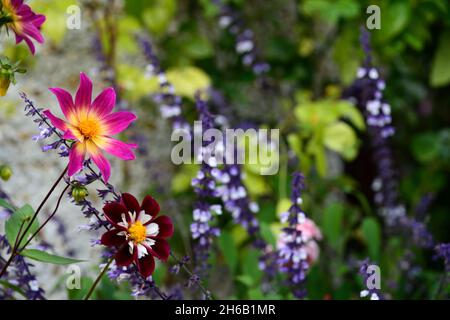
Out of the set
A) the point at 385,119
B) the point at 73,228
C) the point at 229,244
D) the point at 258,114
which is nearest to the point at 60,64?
the point at 73,228

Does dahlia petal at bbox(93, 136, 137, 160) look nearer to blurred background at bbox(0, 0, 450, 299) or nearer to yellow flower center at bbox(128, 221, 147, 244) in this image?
yellow flower center at bbox(128, 221, 147, 244)

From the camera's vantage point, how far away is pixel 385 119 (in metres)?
1.55

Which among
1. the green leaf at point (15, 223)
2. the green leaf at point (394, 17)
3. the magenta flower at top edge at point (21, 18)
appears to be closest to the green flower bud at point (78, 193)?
the green leaf at point (15, 223)

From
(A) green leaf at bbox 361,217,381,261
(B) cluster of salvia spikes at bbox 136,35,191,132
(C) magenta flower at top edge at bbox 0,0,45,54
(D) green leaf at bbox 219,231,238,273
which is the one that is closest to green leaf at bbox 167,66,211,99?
(B) cluster of salvia spikes at bbox 136,35,191,132

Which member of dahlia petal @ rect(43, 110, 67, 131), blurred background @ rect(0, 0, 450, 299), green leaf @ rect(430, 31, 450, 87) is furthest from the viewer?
green leaf @ rect(430, 31, 450, 87)

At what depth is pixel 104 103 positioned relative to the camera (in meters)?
0.96

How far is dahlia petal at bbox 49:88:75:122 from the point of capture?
0.91 m

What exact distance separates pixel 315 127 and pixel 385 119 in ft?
1.73

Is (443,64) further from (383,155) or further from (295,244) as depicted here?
(295,244)

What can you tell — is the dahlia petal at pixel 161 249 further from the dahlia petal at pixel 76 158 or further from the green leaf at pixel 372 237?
the green leaf at pixel 372 237

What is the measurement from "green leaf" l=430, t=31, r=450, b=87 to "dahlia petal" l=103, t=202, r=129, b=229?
1574mm

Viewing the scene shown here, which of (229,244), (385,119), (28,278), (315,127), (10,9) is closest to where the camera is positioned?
(10,9)

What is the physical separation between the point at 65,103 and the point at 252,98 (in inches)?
60.3

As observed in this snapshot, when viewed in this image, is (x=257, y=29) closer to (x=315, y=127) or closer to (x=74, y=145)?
(x=315, y=127)
